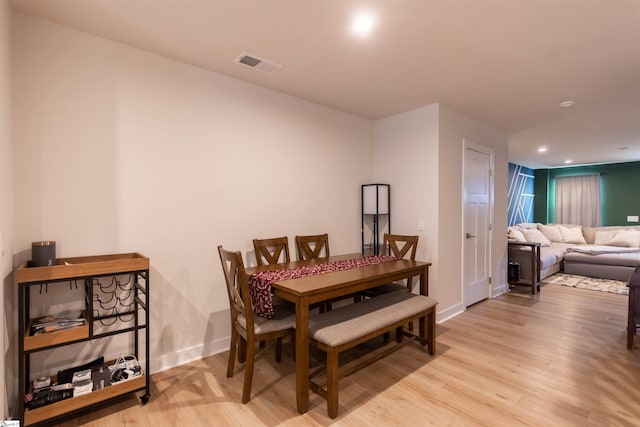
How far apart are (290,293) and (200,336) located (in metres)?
1.17

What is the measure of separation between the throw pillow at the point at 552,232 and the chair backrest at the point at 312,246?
265 inches

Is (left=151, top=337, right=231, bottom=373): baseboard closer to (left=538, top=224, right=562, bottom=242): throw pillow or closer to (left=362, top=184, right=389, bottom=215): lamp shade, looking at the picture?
(left=362, top=184, right=389, bottom=215): lamp shade

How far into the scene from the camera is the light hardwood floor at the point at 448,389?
1916 mm

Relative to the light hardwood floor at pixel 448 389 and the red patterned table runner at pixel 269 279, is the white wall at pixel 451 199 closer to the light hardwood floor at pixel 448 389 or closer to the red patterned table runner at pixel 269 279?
the light hardwood floor at pixel 448 389

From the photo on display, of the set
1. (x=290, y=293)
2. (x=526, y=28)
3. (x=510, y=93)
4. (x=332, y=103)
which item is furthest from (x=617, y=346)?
(x=332, y=103)

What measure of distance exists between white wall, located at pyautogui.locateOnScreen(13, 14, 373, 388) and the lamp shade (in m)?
0.78

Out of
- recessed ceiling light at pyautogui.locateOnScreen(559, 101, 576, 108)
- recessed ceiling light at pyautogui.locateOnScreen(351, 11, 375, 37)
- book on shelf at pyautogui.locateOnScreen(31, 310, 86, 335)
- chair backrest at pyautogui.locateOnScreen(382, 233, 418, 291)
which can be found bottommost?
book on shelf at pyautogui.locateOnScreen(31, 310, 86, 335)

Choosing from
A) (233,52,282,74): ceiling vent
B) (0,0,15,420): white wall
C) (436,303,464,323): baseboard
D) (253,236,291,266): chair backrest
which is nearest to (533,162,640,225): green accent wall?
(436,303,464,323): baseboard

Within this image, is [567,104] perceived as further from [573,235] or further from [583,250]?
[573,235]

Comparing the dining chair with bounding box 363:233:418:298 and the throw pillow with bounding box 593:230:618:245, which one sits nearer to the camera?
the dining chair with bounding box 363:233:418:298

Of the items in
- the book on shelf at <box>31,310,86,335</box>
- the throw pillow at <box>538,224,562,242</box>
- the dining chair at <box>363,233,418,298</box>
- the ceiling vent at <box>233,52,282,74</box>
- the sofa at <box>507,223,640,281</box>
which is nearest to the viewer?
the book on shelf at <box>31,310,86,335</box>

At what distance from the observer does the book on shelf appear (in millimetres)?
Result: 1790

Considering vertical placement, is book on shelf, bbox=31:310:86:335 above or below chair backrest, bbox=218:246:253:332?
below

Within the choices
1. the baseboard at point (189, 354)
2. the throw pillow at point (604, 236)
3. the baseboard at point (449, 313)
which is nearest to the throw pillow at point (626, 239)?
the throw pillow at point (604, 236)
